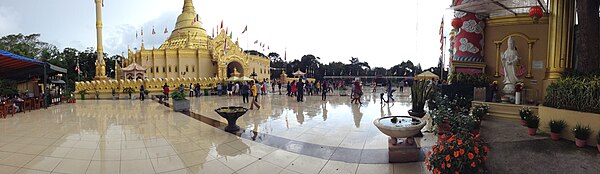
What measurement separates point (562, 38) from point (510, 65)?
1.36m

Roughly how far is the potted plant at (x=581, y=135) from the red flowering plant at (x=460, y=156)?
2.56 meters

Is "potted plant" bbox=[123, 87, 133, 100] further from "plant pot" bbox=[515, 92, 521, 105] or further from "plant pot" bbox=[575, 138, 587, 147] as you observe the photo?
"plant pot" bbox=[575, 138, 587, 147]

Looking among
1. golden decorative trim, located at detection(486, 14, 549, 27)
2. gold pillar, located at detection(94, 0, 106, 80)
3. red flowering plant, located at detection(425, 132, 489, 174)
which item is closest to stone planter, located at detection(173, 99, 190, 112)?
red flowering plant, located at detection(425, 132, 489, 174)

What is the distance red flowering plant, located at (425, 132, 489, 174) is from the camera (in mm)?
2895

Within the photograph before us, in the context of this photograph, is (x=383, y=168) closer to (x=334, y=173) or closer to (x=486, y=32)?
(x=334, y=173)

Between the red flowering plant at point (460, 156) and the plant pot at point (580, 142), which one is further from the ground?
the red flowering plant at point (460, 156)

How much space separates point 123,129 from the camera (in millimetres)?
7336

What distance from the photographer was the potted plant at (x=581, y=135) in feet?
13.7

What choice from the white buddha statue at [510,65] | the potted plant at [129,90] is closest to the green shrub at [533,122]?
the white buddha statue at [510,65]

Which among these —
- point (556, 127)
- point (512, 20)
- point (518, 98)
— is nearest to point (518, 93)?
point (518, 98)

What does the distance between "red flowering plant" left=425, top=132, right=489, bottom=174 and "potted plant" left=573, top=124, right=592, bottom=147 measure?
2.56m

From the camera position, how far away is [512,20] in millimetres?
9305

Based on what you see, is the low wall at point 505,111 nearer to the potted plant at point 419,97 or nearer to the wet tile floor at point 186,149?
the potted plant at point 419,97

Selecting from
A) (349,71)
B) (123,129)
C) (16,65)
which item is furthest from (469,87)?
(349,71)
